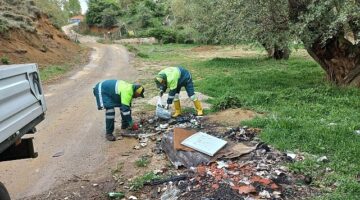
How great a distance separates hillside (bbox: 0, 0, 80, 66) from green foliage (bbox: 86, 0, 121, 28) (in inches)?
1516

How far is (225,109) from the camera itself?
35.6ft

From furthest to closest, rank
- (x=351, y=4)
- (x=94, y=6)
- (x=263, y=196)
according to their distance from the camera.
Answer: (x=94, y=6), (x=351, y=4), (x=263, y=196)

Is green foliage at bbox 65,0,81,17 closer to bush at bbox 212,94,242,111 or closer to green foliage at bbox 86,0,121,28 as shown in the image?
green foliage at bbox 86,0,121,28

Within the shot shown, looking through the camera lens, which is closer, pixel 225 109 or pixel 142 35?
pixel 225 109

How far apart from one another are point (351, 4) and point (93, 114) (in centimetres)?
744

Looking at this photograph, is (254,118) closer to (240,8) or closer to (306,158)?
(306,158)

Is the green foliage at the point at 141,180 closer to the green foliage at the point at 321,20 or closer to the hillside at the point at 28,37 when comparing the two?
the green foliage at the point at 321,20

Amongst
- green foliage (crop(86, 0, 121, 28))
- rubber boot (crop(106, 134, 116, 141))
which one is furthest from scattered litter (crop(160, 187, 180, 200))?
green foliage (crop(86, 0, 121, 28))

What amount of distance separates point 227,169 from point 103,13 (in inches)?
2812

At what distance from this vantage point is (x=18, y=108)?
4.61 m

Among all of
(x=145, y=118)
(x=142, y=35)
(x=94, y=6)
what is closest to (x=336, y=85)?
(x=145, y=118)

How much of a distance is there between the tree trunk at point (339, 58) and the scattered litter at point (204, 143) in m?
6.60

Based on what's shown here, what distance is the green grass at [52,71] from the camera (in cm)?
2033

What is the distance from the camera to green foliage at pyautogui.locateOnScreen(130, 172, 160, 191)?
664 centimetres
